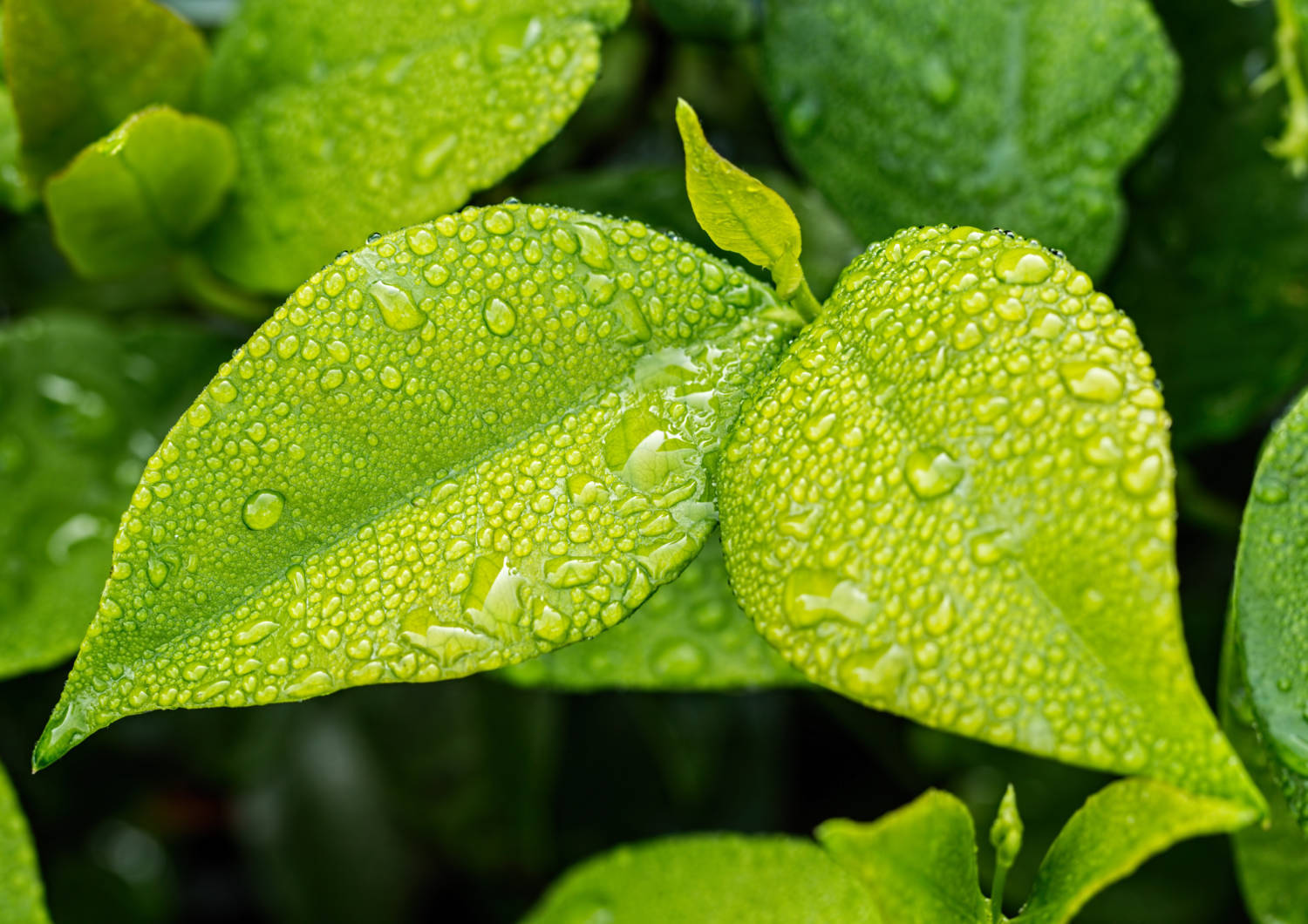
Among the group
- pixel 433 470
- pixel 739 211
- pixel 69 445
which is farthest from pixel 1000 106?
pixel 69 445

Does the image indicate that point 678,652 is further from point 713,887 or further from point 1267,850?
point 1267,850

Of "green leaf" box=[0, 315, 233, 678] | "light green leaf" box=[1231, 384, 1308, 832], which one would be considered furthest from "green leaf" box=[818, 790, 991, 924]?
"green leaf" box=[0, 315, 233, 678]

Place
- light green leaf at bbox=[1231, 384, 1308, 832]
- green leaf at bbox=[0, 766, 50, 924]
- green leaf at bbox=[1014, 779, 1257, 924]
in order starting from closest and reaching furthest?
green leaf at bbox=[1014, 779, 1257, 924], light green leaf at bbox=[1231, 384, 1308, 832], green leaf at bbox=[0, 766, 50, 924]

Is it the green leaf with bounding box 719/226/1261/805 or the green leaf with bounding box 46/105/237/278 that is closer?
the green leaf with bounding box 719/226/1261/805

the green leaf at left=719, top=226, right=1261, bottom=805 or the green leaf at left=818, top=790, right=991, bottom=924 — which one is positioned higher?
the green leaf at left=719, top=226, right=1261, bottom=805

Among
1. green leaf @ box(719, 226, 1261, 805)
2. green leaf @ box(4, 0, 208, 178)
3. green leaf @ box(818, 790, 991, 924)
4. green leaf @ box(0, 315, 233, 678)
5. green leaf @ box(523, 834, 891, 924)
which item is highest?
green leaf @ box(719, 226, 1261, 805)

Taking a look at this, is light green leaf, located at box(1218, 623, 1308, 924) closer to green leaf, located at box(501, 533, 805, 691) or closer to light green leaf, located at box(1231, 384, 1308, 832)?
light green leaf, located at box(1231, 384, 1308, 832)

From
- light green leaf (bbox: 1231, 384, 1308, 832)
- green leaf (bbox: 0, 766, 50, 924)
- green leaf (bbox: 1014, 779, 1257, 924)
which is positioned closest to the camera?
green leaf (bbox: 1014, 779, 1257, 924)
